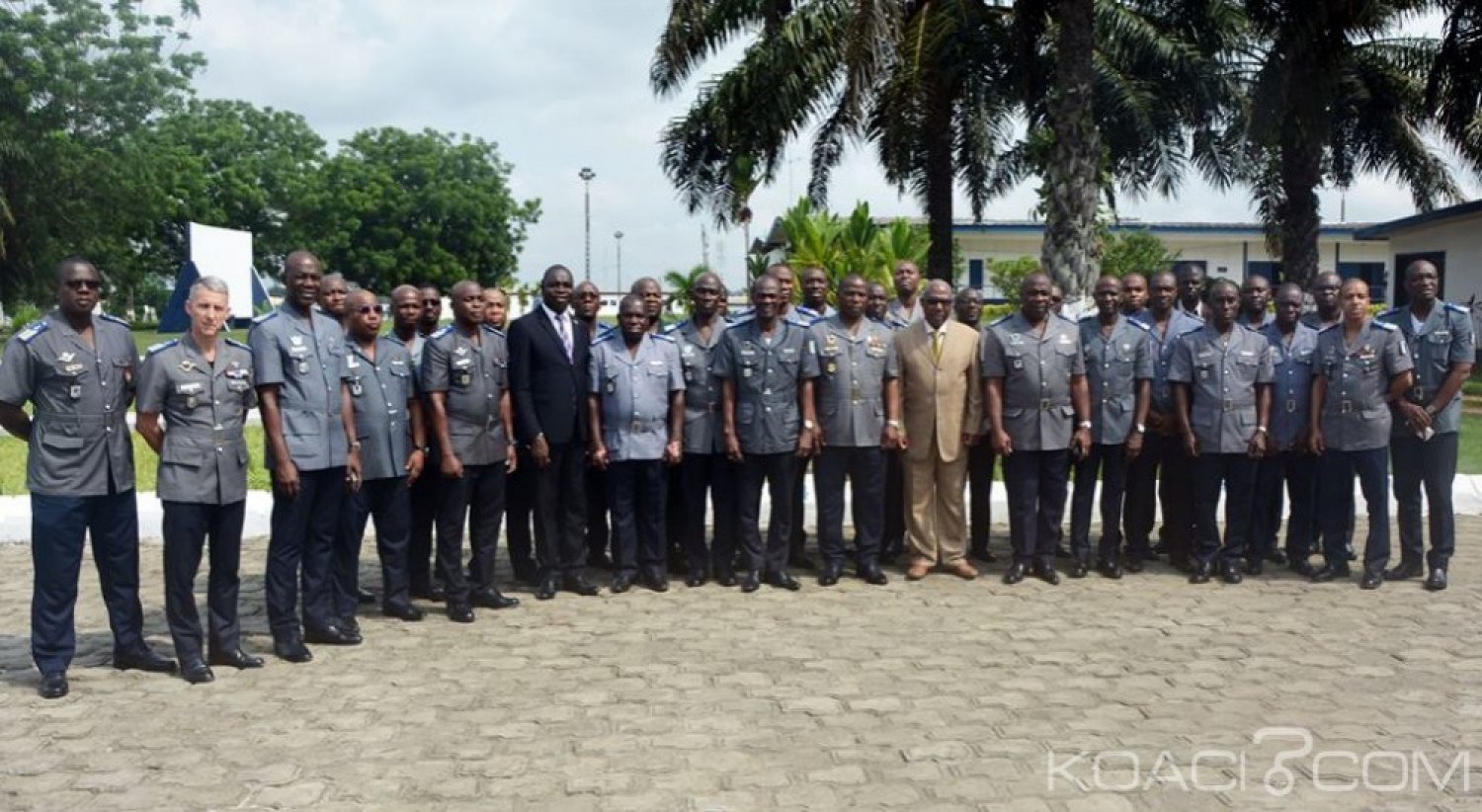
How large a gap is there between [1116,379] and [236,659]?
4984mm

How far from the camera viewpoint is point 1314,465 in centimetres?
774

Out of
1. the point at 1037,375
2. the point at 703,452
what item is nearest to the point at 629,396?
the point at 703,452

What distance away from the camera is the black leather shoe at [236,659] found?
5773mm

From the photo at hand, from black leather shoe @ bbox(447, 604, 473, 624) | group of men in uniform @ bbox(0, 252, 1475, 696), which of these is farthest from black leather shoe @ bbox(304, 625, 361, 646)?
black leather shoe @ bbox(447, 604, 473, 624)

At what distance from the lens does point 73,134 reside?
39.2 metres

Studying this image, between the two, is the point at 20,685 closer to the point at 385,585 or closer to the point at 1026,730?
the point at 385,585

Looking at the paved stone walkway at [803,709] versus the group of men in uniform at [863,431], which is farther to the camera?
the group of men in uniform at [863,431]

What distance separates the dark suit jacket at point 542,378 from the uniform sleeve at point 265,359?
151 centimetres

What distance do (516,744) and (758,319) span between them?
3251mm

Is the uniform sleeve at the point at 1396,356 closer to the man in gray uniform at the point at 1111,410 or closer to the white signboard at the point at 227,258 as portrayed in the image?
the man in gray uniform at the point at 1111,410

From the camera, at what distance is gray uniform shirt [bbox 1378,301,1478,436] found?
285 inches

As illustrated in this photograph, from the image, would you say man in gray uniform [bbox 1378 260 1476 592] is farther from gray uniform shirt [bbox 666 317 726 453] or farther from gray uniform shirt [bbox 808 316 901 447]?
gray uniform shirt [bbox 666 317 726 453]

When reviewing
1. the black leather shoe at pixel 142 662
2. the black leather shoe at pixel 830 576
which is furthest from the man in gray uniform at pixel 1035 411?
the black leather shoe at pixel 142 662

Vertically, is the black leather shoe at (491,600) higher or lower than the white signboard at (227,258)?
lower
